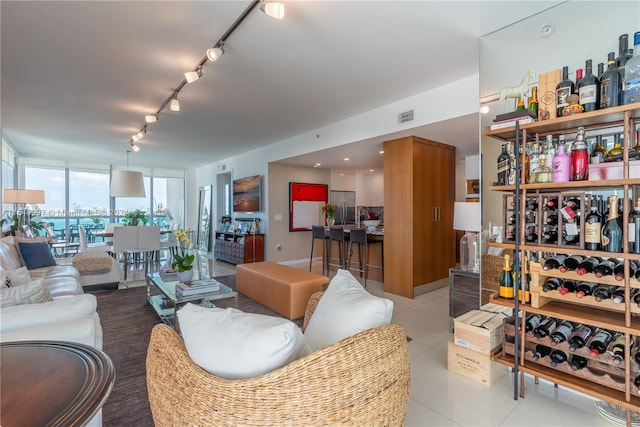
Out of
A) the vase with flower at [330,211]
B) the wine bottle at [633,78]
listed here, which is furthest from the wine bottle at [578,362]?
the vase with flower at [330,211]

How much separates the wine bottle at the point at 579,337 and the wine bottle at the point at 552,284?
32 centimetres

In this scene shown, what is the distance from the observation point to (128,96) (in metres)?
3.89

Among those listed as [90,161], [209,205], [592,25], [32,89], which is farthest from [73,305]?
[90,161]

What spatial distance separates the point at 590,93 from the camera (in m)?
1.78

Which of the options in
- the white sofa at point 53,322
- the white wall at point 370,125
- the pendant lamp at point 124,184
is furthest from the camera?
the pendant lamp at point 124,184

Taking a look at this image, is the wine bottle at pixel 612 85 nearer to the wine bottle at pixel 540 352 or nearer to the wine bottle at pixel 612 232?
the wine bottle at pixel 612 232

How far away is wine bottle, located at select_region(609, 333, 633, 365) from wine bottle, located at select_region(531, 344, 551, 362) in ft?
1.04

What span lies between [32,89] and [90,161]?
5819mm

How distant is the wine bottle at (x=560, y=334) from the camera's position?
1917 mm

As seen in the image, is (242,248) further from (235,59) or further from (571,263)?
(571,263)

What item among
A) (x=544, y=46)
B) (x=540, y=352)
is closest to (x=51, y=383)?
(x=540, y=352)

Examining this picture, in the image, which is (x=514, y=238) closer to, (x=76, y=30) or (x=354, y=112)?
(x=354, y=112)

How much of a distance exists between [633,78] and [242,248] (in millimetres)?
6383

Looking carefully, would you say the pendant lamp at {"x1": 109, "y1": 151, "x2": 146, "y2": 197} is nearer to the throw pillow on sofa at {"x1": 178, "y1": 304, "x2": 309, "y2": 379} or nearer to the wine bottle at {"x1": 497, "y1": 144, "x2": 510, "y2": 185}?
the throw pillow on sofa at {"x1": 178, "y1": 304, "x2": 309, "y2": 379}
